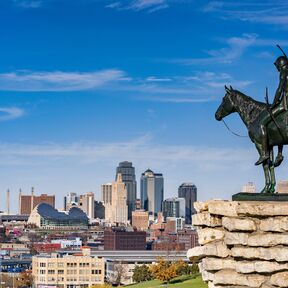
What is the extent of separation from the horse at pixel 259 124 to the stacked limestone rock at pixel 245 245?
2.08 ft

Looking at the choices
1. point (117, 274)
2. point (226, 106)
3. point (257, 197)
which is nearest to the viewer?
point (257, 197)

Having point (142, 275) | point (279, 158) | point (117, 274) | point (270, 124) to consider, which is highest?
point (270, 124)

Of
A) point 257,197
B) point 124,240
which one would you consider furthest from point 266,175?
point 124,240

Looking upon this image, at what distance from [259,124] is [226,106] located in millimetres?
710

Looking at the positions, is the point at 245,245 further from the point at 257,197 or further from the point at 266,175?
the point at 266,175

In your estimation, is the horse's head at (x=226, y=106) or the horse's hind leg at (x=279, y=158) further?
the horse's head at (x=226, y=106)

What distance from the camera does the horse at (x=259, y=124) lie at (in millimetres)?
9234

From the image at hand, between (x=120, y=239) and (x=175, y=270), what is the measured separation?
4795 inches

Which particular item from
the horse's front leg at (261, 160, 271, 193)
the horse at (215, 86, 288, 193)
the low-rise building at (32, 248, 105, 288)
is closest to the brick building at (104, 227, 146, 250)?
the low-rise building at (32, 248, 105, 288)

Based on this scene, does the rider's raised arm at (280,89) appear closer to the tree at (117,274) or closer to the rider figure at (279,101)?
the rider figure at (279,101)

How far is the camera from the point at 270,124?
930cm

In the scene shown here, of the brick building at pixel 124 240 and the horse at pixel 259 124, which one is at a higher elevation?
the brick building at pixel 124 240

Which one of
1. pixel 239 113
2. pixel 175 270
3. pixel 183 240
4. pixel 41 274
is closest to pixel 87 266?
pixel 41 274

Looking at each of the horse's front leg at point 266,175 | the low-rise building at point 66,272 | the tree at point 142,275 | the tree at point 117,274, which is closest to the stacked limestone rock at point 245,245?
the horse's front leg at point 266,175
